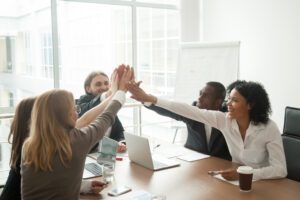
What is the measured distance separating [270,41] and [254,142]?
2338 mm

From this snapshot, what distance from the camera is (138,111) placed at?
15.3 ft

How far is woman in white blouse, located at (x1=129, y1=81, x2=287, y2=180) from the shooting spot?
6.48 feet

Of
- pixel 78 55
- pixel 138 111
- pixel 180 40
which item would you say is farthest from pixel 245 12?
pixel 78 55

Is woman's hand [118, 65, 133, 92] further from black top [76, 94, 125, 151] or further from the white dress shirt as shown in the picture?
black top [76, 94, 125, 151]

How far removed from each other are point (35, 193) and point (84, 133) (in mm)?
318

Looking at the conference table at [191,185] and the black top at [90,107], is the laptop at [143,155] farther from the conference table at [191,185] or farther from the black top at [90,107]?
the black top at [90,107]

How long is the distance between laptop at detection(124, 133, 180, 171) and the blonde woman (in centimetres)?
62

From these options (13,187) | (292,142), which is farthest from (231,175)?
(13,187)

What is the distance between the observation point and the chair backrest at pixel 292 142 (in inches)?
84.5

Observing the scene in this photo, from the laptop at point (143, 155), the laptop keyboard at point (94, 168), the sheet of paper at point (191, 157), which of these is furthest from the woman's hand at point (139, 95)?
the laptop keyboard at point (94, 168)

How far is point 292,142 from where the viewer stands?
219 centimetres

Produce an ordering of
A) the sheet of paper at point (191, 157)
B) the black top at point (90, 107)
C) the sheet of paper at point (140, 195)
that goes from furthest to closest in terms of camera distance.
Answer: the black top at point (90, 107) → the sheet of paper at point (191, 157) → the sheet of paper at point (140, 195)

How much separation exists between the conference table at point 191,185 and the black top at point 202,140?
0.32 meters

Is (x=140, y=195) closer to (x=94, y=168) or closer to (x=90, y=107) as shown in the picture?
(x=94, y=168)
